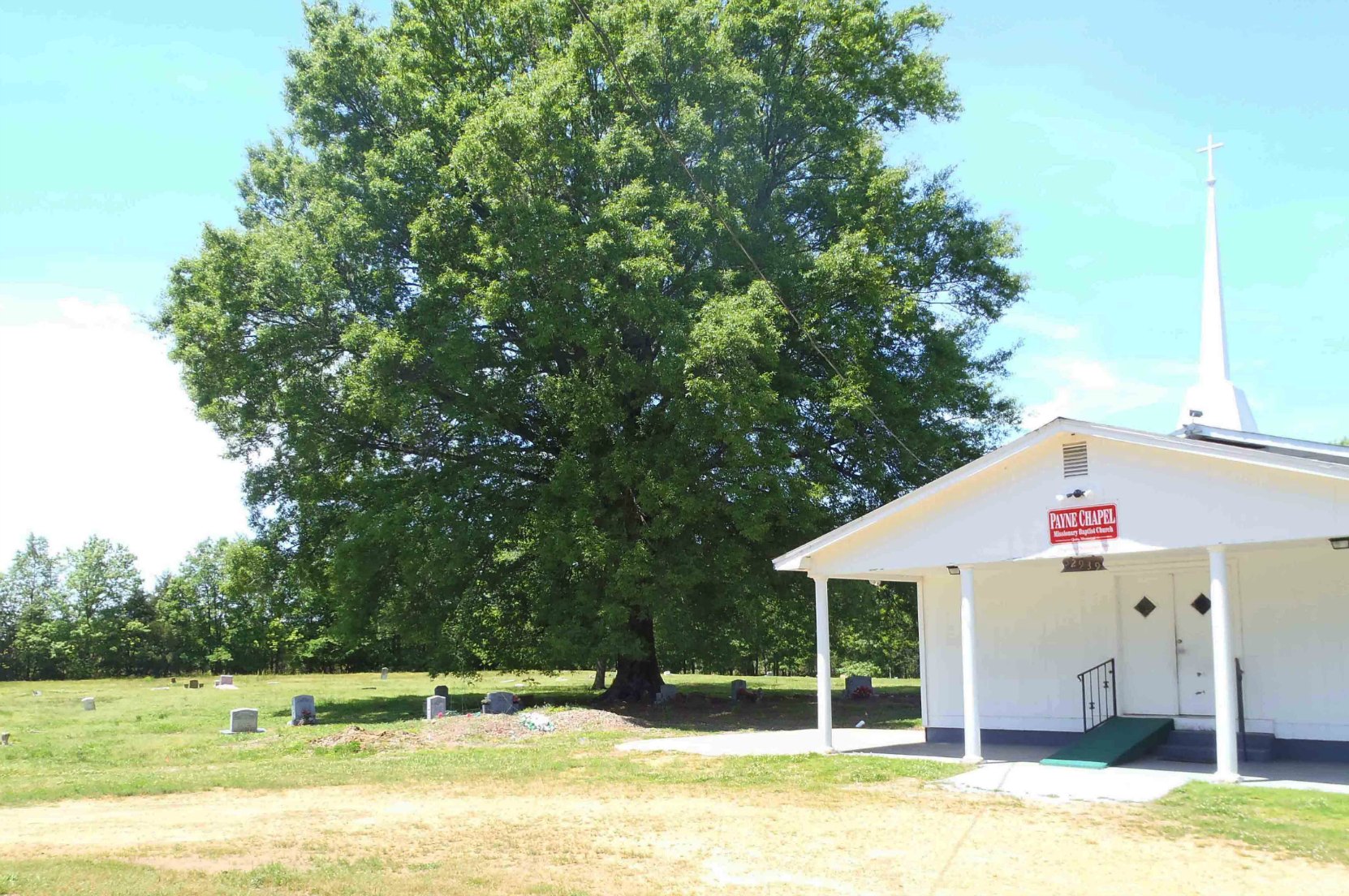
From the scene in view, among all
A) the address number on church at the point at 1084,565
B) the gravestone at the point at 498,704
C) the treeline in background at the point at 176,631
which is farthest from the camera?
the treeline in background at the point at 176,631

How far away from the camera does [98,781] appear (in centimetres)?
1467

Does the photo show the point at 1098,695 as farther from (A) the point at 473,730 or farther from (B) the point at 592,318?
(B) the point at 592,318

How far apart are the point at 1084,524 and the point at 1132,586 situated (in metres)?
2.97

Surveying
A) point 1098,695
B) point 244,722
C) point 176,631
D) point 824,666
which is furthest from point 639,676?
point 176,631

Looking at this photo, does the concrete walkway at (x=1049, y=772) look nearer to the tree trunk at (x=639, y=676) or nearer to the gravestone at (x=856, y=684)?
the tree trunk at (x=639, y=676)

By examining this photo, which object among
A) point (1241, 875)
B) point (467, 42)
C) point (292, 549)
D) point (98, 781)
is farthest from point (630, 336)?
point (1241, 875)

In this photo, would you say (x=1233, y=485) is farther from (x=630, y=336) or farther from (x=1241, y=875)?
(x=630, y=336)

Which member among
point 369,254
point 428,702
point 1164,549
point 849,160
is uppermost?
point 849,160

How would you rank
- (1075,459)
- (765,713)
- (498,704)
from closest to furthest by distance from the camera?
(1075,459)
(498,704)
(765,713)

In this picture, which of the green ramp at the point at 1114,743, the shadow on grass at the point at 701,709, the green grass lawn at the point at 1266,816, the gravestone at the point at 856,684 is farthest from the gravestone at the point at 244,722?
the green grass lawn at the point at 1266,816

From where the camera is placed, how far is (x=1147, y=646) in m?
15.5

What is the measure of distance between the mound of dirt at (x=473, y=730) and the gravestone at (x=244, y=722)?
3742mm

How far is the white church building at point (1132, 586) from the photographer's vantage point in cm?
1242

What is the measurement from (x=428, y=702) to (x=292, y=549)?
8.19 m
